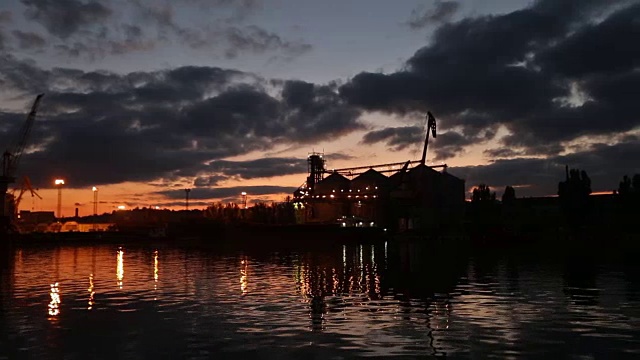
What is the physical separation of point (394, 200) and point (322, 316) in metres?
157

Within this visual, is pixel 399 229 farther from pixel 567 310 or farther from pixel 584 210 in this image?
pixel 567 310

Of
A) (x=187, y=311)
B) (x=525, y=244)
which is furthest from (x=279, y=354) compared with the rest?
(x=525, y=244)

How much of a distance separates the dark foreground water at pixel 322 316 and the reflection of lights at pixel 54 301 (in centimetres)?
5

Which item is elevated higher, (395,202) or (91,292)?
(395,202)

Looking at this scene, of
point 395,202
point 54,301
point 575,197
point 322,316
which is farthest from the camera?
point 395,202

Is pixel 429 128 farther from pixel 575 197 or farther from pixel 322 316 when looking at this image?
pixel 322 316

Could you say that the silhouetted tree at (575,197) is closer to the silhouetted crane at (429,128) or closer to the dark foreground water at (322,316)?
the silhouetted crane at (429,128)

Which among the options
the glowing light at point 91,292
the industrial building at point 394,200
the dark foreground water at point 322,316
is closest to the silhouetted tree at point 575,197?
the industrial building at point 394,200

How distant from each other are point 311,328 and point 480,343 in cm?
641

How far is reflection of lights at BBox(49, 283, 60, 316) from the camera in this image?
29413 millimetres

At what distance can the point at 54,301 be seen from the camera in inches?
1320

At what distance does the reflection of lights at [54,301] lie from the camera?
1158 inches

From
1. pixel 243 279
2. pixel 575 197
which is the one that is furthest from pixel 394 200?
pixel 243 279

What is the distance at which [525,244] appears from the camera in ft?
363
